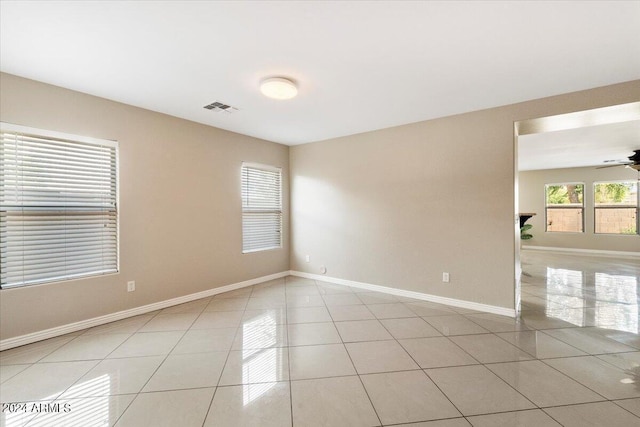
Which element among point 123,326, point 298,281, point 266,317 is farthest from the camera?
point 298,281

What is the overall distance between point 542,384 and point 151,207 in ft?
13.8

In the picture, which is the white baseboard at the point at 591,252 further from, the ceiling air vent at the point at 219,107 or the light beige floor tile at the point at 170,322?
the light beige floor tile at the point at 170,322

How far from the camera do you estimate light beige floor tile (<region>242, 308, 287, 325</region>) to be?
3.02 m

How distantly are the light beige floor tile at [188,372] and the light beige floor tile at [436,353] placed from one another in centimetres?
165

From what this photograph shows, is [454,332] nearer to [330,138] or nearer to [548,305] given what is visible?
[548,305]

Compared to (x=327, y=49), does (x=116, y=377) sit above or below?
below

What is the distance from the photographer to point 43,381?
1959mm

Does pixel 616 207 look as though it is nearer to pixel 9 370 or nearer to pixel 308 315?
pixel 308 315

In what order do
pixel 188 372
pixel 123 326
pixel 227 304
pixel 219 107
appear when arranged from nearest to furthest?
1. pixel 188 372
2. pixel 123 326
3. pixel 219 107
4. pixel 227 304

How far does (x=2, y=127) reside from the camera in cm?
240

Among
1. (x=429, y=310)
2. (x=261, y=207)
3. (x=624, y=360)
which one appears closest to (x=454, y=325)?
(x=429, y=310)

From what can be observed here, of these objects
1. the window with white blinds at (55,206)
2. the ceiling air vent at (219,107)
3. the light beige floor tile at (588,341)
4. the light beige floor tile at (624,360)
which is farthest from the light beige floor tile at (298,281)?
the light beige floor tile at (624,360)

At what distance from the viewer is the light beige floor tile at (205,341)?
2.41 meters

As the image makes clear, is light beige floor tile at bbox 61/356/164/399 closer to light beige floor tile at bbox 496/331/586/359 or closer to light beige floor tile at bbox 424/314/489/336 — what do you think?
light beige floor tile at bbox 424/314/489/336
